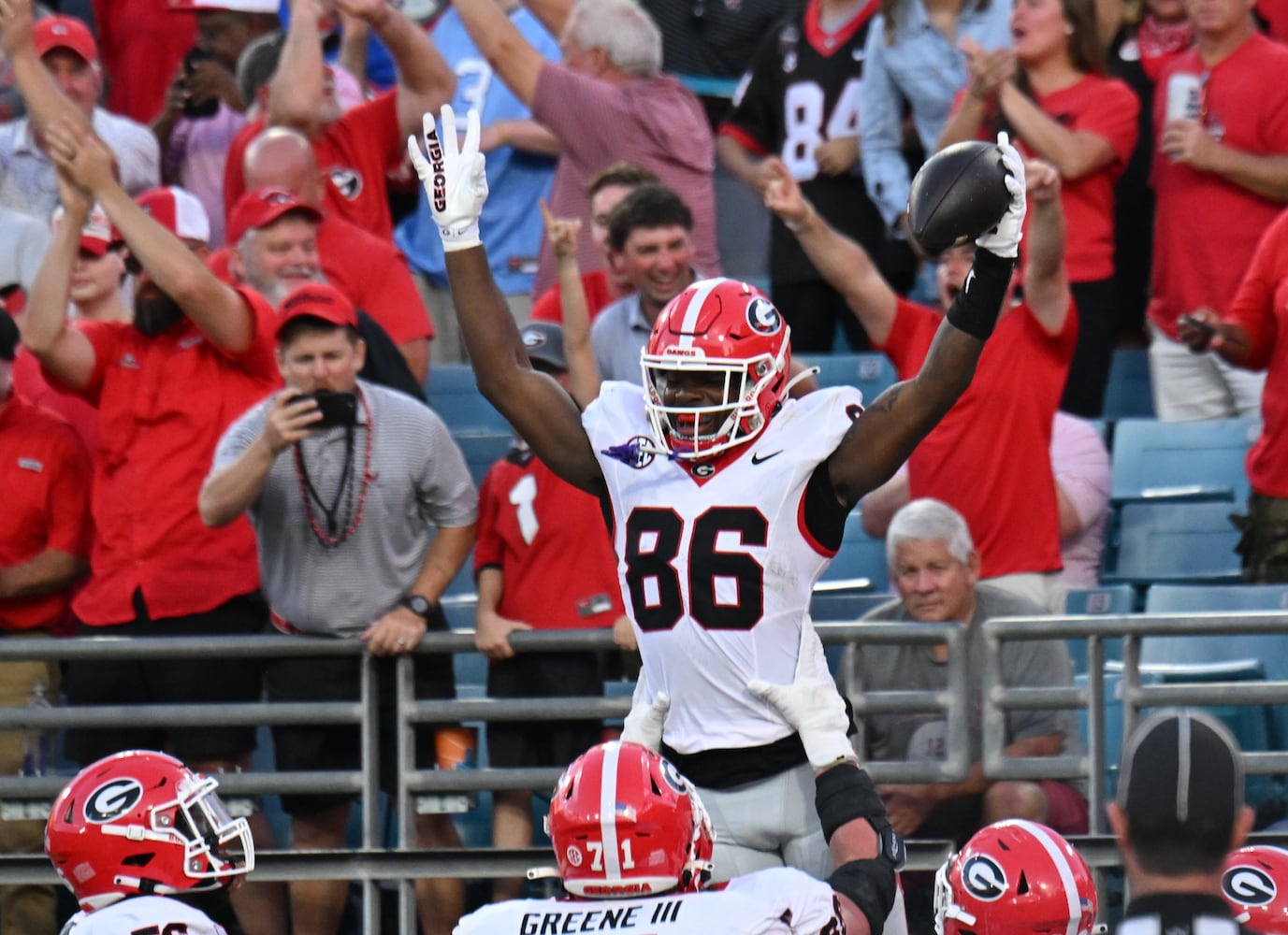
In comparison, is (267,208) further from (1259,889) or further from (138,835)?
(1259,889)

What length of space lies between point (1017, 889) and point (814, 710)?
25.4 inches

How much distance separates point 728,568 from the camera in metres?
4.60

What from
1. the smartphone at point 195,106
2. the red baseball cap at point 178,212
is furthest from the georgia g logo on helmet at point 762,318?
the smartphone at point 195,106

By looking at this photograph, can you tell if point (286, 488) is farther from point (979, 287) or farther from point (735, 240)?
point (735, 240)

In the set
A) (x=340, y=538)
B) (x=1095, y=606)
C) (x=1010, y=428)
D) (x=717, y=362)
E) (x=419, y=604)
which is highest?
(x=717, y=362)

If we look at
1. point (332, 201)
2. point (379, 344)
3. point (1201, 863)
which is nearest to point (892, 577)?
point (379, 344)

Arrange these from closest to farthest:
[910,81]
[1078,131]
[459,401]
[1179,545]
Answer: [1179,545], [1078,131], [910,81], [459,401]

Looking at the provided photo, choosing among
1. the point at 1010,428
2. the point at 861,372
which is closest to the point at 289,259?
the point at 861,372

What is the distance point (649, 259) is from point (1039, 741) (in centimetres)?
197

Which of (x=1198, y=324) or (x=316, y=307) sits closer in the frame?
(x=316, y=307)

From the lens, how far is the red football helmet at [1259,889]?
4.86 m

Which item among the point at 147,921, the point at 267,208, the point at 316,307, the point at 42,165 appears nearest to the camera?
the point at 147,921

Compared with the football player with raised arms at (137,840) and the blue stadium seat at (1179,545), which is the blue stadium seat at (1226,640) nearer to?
the blue stadium seat at (1179,545)

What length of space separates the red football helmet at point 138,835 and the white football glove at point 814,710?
1.18m
